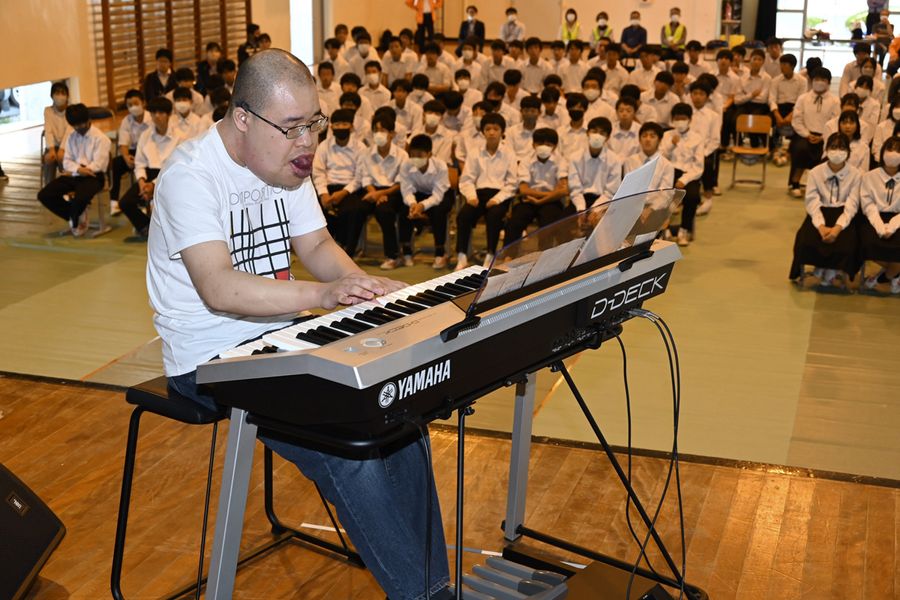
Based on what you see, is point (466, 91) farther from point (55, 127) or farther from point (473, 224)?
point (55, 127)

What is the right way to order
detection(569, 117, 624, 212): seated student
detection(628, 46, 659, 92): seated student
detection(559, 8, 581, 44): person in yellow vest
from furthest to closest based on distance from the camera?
detection(559, 8, 581, 44): person in yellow vest, detection(628, 46, 659, 92): seated student, detection(569, 117, 624, 212): seated student

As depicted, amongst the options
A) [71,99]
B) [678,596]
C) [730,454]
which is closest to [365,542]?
[678,596]

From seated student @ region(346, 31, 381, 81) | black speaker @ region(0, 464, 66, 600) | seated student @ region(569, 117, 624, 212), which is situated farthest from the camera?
seated student @ region(346, 31, 381, 81)

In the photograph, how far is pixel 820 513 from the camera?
11.8 ft

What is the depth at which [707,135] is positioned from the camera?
9094mm

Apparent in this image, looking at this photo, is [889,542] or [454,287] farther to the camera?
[889,542]

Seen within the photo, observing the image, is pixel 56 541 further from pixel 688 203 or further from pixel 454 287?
pixel 688 203

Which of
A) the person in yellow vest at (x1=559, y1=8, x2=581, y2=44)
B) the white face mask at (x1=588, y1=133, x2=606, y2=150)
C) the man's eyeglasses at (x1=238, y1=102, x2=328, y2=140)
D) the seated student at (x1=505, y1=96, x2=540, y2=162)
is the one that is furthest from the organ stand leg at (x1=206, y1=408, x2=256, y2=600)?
the person in yellow vest at (x1=559, y1=8, x2=581, y2=44)

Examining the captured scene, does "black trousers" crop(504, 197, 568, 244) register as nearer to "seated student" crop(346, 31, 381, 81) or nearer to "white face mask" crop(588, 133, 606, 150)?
"white face mask" crop(588, 133, 606, 150)

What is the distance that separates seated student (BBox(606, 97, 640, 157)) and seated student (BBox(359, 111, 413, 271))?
5.59 ft

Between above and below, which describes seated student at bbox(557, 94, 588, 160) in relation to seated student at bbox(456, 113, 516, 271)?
above

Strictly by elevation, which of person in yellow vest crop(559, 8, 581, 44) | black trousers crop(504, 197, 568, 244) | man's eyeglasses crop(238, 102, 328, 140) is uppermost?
Answer: person in yellow vest crop(559, 8, 581, 44)

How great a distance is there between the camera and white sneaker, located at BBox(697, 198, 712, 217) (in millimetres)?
8578

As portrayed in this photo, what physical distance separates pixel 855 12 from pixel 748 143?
34.0 ft
